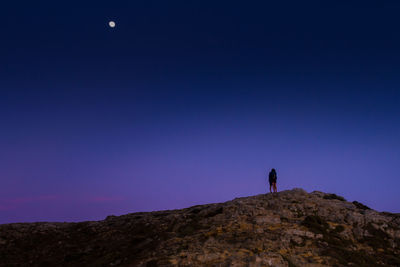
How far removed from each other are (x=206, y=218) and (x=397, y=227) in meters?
14.4

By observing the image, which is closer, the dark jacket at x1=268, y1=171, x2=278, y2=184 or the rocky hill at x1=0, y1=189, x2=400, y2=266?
the rocky hill at x1=0, y1=189, x2=400, y2=266

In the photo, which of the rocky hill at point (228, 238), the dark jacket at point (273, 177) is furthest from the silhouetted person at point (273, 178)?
the rocky hill at point (228, 238)

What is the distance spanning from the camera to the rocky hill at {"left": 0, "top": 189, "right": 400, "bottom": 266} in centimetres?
1433

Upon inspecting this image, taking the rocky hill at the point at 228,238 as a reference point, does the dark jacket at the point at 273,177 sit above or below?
above

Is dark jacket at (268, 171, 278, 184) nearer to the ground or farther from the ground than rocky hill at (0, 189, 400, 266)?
farther from the ground

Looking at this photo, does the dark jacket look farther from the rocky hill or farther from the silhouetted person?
the rocky hill

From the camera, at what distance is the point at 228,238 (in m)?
16.3

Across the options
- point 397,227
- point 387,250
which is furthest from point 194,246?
point 397,227

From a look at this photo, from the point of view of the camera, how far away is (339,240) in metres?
16.9

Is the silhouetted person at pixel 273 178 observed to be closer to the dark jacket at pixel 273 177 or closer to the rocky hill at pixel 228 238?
the dark jacket at pixel 273 177

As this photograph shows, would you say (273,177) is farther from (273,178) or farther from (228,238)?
(228,238)

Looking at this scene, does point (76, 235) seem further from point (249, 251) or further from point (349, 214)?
point (349, 214)

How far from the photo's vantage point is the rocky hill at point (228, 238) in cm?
1433

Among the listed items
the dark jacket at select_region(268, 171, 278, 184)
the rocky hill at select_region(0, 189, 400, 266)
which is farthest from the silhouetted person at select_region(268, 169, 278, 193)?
the rocky hill at select_region(0, 189, 400, 266)
